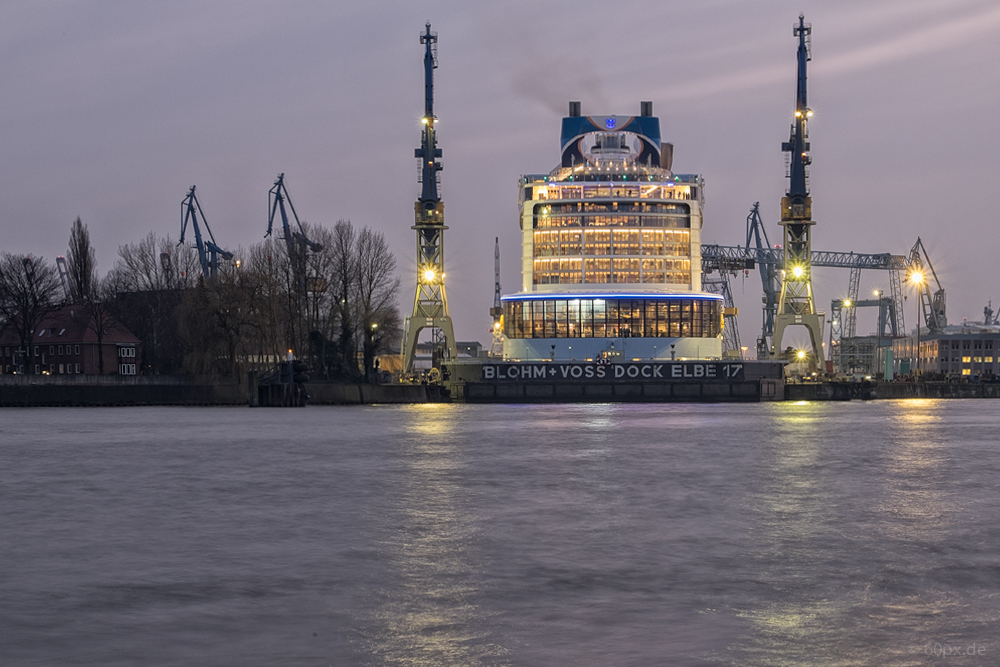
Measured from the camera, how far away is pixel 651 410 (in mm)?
→ 95875

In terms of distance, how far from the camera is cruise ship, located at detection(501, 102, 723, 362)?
11706 centimetres

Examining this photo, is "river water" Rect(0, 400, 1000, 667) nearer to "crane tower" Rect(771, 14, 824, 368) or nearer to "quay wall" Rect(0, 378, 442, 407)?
"quay wall" Rect(0, 378, 442, 407)

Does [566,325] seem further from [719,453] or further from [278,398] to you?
[719,453]

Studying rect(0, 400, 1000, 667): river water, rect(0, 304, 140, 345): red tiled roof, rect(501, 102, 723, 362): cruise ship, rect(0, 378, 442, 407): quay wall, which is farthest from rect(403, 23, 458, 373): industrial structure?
rect(0, 400, 1000, 667): river water

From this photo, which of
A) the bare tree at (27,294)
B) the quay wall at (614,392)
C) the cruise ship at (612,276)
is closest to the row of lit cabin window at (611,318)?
the cruise ship at (612,276)

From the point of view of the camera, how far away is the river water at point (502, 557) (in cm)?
1602

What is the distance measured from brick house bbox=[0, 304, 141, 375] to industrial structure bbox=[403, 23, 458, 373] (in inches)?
1318

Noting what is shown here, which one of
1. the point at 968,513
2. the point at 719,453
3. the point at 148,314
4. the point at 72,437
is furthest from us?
the point at 148,314

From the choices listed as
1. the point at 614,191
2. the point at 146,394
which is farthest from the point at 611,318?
the point at 146,394

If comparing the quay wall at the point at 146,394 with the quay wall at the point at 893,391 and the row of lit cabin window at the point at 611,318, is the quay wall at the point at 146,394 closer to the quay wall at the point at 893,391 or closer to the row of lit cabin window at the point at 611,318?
the row of lit cabin window at the point at 611,318

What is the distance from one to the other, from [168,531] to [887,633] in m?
16.8

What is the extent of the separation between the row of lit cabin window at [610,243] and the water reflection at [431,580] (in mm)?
79791

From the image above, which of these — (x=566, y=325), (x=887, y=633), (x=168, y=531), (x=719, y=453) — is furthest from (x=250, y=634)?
(x=566, y=325)

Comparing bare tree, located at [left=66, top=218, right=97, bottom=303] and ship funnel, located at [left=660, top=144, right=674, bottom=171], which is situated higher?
ship funnel, located at [left=660, top=144, right=674, bottom=171]
